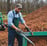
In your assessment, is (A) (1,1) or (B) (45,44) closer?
(B) (45,44)

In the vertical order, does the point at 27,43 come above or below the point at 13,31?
below

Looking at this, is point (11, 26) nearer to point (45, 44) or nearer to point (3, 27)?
point (45, 44)

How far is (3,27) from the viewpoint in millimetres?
9898

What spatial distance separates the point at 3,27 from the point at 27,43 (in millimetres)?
4815

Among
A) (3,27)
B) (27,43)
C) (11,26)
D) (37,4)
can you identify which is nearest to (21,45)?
(27,43)

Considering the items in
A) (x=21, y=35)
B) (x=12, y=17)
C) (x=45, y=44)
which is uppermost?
(x=12, y=17)

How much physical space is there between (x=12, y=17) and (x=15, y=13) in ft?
0.51

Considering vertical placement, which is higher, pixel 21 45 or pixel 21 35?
pixel 21 35

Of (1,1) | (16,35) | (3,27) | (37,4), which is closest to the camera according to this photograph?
(16,35)

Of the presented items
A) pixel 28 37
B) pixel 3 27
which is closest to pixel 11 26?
pixel 28 37

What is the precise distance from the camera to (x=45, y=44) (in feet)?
18.3

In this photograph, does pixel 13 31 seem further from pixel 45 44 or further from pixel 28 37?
pixel 45 44

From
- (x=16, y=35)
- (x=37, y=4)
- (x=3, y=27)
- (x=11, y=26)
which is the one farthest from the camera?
(x=37, y=4)

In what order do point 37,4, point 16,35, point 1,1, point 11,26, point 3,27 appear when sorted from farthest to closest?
point 1,1 → point 37,4 → point 3,27 → point 16,35 → point 11,26
